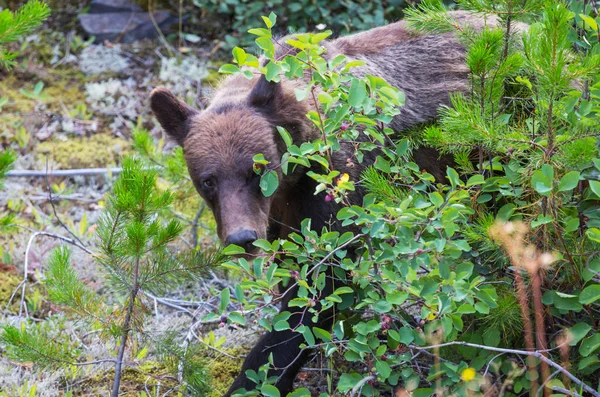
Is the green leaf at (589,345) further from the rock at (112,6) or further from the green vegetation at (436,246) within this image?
the rock at (112,6)

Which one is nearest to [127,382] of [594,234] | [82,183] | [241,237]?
[241,237]

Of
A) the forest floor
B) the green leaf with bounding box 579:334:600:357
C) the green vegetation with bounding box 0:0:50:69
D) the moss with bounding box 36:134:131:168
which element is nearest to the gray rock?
the forest floor

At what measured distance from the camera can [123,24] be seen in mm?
8289

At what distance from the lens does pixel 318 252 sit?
3.18m

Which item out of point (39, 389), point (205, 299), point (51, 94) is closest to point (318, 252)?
point (39, 389)

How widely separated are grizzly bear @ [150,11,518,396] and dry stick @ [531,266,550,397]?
3.09 ft

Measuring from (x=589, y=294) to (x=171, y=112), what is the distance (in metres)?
2.30

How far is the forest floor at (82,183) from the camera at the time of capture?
4297 millimetres

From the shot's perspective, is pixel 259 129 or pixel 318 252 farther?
pixel 259 129

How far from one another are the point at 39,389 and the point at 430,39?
9.72 ft

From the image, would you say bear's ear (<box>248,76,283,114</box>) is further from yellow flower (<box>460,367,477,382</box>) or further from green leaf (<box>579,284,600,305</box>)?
green leaf (<box>579,284,600,305</box>)

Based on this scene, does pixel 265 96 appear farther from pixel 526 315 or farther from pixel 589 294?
pixel 589 294

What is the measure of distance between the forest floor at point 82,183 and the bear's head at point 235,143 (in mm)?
688

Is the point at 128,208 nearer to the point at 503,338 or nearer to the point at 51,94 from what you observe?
the point at 503,338
